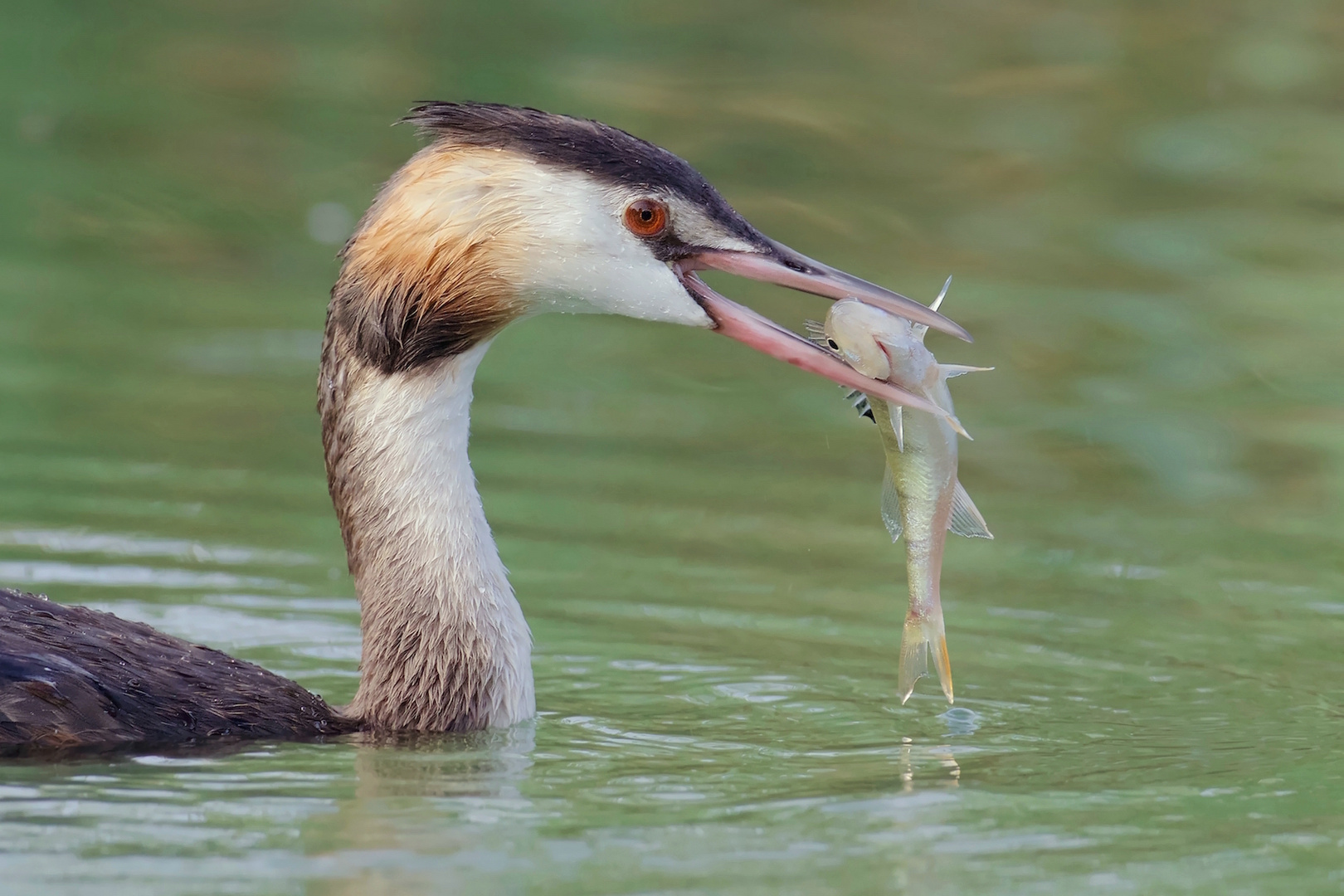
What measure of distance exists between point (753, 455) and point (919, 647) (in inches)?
149

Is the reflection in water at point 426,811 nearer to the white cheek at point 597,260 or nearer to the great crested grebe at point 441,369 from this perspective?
the great crested grebe at point 441,369

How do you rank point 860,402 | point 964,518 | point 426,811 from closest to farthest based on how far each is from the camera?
point 426,811
point 860,402
point 964,518

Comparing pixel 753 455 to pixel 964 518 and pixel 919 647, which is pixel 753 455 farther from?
pixel 919 647

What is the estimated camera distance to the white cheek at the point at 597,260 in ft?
20.9

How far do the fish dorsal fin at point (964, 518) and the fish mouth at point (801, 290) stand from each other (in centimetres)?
33

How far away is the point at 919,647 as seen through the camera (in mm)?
6281

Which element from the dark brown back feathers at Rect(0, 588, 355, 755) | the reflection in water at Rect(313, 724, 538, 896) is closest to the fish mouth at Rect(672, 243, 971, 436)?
the reflection in water at Rect(313, 724, 538, 896)

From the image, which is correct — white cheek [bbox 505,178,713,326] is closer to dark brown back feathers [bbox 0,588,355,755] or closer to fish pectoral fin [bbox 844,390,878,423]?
fish pectoral fin [bbox 844,390,878,423]

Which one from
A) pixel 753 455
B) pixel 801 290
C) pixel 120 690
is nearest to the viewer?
pixel 120 690

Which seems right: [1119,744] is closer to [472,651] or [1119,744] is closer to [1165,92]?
[472,651]

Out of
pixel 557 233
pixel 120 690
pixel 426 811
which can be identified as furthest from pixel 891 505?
pixel 120 690

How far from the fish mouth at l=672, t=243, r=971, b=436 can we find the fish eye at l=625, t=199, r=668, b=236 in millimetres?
116

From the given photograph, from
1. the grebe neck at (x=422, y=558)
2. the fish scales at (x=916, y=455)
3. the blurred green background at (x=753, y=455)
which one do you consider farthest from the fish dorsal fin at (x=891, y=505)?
the grebe neck at (x=422, y=558)

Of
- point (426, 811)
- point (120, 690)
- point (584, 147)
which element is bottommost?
point (426, 811)
